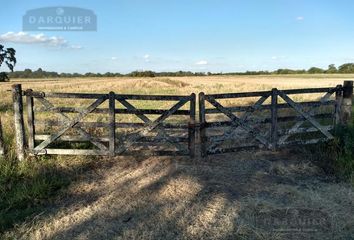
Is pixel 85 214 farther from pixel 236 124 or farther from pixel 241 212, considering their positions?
pixel 236 124

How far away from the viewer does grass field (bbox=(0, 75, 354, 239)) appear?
481 cm

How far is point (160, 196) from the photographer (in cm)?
596

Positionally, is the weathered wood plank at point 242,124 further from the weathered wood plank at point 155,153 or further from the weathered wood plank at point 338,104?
the weathered wood plank at point 338,104

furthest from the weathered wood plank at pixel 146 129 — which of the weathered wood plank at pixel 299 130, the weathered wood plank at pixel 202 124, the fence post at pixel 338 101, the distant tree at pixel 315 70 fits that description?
the distant tree at pixel 315 70

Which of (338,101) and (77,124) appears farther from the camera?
(338,101)

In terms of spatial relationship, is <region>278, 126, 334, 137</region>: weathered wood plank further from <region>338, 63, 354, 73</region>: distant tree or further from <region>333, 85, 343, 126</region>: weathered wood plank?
<region>338, 63, 354, 73</region>: distant tree

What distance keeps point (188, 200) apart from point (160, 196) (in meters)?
0.51

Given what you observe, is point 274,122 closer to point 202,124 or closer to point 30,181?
point 202,124

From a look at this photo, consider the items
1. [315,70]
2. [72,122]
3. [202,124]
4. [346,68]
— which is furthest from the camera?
[315,70]

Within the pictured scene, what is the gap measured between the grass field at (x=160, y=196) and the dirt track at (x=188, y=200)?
14 millimetres

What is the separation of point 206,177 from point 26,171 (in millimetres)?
3481

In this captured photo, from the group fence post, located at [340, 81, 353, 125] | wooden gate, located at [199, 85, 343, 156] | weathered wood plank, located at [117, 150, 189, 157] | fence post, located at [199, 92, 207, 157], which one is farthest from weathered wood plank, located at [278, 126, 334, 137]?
weathered wood plank, located at [117, 150, 189, 157]

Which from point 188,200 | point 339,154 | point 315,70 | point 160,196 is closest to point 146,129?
point 160,196

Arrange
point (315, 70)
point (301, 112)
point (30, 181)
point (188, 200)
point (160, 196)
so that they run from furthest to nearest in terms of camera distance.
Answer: point (315, 70) → point (301, 112) → point (30, 181) → point (160, 196) → point (188, 200)
